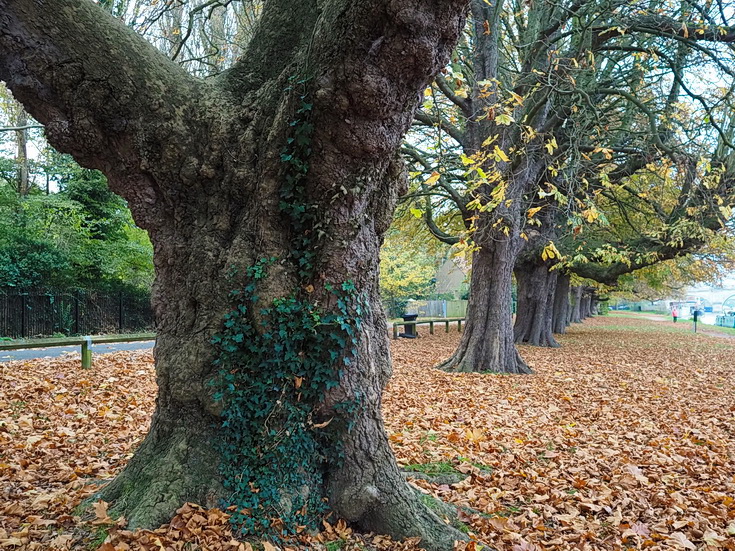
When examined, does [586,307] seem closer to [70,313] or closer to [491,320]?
[491,320]

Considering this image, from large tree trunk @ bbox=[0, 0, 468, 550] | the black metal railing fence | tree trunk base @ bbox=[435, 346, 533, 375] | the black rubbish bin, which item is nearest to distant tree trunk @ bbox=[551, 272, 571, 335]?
the black rubbish bin

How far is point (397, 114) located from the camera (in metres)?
3.34

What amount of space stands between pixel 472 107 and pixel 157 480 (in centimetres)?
979

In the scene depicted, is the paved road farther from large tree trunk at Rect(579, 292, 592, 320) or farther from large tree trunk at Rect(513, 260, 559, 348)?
large tree trunk at Rect(579, 292, 592, 320)

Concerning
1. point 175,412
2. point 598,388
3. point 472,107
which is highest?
point 472,107

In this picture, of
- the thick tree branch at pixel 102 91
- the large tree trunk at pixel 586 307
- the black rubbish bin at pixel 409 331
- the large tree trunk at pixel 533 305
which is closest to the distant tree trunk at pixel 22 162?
the black rubbish bin at pixel 409 331

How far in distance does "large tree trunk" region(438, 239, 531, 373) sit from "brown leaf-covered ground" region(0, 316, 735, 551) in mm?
949

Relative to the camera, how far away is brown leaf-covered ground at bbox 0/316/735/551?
3.46 meters

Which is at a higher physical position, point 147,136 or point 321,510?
point 147,136

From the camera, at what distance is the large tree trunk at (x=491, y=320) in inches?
452

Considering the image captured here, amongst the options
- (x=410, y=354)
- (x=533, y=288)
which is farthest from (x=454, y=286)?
(x=410, y=354)

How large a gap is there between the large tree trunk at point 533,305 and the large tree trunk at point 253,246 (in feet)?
51.1

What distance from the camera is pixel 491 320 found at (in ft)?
37.9

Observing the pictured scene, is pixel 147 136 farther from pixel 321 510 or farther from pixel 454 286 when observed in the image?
pixel 454 286
